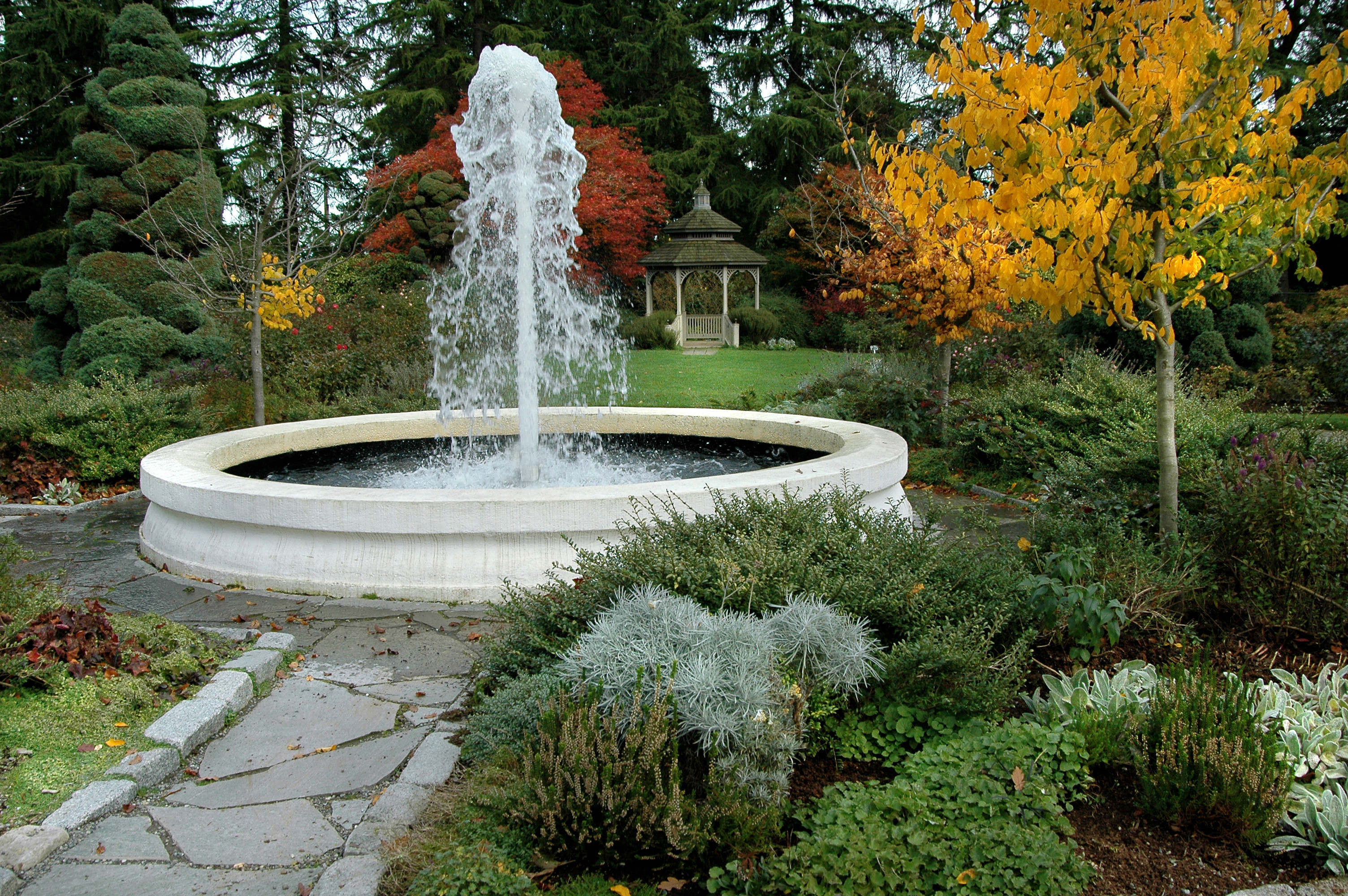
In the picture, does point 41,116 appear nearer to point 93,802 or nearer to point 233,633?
point 233,633

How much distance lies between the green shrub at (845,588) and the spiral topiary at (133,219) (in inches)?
439

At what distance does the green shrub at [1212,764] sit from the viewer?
2.34 meters

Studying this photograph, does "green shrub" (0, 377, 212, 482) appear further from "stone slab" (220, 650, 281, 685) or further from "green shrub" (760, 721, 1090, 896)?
"green shrub" (760, 721, 1090, 896)

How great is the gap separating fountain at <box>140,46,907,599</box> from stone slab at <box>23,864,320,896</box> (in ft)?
5.02

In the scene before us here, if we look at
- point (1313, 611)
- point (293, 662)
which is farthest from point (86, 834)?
point (1313, 611)

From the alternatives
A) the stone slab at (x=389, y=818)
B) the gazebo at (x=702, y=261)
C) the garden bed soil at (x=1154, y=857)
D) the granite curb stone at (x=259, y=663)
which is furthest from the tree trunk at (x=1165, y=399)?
the gazebo at (x=702, y=261)

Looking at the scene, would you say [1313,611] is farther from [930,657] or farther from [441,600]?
[441,600]

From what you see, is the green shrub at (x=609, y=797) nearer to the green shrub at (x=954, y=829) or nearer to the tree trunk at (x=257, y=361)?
the green shrub at (x=954, y=829)

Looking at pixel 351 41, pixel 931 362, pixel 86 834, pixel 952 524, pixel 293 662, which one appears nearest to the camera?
pixel 86 834

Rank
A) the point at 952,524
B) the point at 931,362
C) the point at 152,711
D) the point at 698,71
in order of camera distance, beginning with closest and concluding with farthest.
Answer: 1. the point at 152,711
2. the point at 952,524
3. the point at 931,362
4. the point at 698,71

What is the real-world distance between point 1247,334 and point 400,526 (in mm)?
14060

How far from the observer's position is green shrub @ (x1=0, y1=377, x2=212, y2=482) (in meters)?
7.98

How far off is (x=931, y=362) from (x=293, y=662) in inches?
357

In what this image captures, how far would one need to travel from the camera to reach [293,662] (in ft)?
12.9
